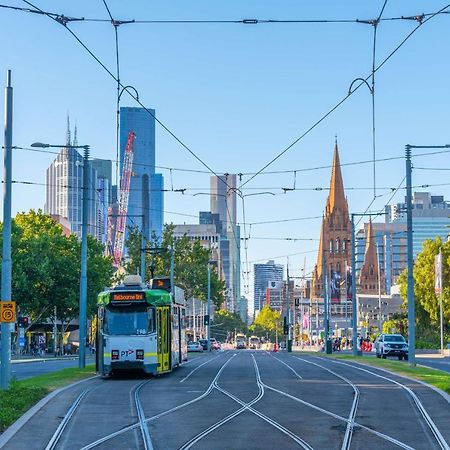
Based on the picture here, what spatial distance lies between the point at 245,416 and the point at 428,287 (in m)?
69.5

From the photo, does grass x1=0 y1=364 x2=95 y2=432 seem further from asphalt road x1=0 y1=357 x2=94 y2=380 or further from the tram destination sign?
the tram destination sign

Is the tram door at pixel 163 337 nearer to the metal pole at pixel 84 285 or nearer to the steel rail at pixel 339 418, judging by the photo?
the metal pole at pixel 84 285

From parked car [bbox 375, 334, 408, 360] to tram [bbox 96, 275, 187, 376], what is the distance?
89.0 feet

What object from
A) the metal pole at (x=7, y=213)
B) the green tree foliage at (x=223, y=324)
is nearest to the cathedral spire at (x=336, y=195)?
the green tree foliage at (x=223, y=324)

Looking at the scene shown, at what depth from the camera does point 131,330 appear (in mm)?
32656

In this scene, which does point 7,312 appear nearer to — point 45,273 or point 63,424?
point 63,424

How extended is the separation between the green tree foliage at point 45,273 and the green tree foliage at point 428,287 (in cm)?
2823

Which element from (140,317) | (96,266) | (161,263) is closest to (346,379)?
(140,317)

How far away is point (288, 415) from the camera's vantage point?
19.2 metres

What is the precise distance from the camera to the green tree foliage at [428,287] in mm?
85750

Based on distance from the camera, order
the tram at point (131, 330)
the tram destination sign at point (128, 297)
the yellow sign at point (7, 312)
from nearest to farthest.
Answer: the yellow sign at point (7, 312)
the tram at point (131, 330)
the tram destination sign at point (128, 297)

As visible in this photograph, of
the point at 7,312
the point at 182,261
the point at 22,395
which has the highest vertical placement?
the point at 182,261

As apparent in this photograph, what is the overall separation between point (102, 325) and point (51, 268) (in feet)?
133

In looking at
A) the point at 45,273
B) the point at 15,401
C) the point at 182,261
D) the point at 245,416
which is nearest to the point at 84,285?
the point at 15,401
